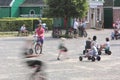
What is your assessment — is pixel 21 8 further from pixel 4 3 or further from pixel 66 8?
pixel 66 8

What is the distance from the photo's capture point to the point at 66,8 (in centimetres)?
4203

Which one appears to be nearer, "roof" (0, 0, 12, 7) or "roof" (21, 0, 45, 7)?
"roof" (0, 0, 12, 7)

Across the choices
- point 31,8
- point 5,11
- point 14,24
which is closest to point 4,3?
point 5,11

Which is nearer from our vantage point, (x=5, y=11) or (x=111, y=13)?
(x=5, y=11)

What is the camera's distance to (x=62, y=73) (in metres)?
18.1

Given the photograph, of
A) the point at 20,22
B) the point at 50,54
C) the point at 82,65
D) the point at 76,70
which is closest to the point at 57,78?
the point at 76,70

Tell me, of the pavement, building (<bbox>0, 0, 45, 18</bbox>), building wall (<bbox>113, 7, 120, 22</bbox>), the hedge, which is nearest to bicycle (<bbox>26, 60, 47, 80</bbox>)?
the pavement

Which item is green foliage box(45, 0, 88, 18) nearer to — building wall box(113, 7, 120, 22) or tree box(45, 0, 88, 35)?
tree box(45, 0, 88, 35)

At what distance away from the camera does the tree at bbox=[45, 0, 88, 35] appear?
138ft

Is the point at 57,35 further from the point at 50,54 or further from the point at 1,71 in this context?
the point at 1,71

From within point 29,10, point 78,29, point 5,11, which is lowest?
point 78,29

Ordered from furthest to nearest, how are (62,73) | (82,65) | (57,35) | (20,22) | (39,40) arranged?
(20,22)
(57,35)
(39,40)
(82,65)
(62,73)

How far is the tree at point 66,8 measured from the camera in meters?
42.0

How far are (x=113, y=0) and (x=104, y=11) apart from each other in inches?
80.4
